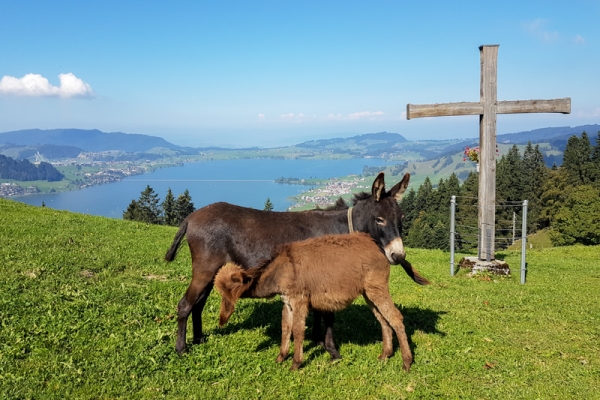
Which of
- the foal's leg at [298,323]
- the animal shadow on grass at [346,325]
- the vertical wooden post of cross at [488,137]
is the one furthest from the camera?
the vertical wooden post of cross at [488,137]

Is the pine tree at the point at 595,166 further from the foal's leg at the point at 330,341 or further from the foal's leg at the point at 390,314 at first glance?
the foal's leg at the point at 330,341

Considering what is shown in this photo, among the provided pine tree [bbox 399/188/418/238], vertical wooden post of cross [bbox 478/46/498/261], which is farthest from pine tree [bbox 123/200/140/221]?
vertical wooden post of cross [bbox 478/46/498/261]

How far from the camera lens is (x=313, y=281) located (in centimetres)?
582

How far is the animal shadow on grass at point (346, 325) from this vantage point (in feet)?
22.9

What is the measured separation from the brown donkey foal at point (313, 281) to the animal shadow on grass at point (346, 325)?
86 centimetres

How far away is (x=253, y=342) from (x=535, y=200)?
71.1m

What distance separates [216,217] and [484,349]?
498 cm

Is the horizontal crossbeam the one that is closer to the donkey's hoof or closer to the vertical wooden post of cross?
the vertical wooden post of cross

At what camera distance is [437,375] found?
5863 millimetres

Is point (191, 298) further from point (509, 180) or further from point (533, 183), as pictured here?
point (533, 183)

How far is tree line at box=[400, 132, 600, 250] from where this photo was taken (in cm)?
4703

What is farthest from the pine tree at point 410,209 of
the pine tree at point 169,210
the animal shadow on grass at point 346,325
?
the animal shadow on grass at point 346,325

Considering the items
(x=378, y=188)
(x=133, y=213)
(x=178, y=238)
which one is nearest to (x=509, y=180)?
(x=133, y=213)

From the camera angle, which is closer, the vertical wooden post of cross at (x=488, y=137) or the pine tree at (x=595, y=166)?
the vertical wooden post of cross at (x=488, y=137)
